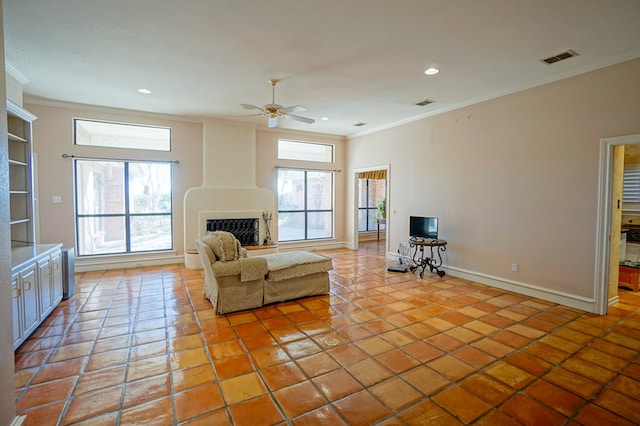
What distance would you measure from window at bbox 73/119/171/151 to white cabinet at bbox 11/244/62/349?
264 centimetres

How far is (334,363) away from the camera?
2.62 meters

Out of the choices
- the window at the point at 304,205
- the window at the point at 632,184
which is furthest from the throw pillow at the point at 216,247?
the window at the point at 632,184

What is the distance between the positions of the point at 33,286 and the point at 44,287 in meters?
0.32

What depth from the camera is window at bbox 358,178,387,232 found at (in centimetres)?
994

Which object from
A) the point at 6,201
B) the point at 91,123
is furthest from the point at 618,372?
the point at 91,123

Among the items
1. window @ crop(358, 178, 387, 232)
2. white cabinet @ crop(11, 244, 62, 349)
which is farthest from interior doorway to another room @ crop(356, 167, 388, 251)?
white cabinet @ crop(11, 244, 62, 349)

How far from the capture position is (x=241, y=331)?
3.27 metres

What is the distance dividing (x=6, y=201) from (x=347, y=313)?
3.23 m

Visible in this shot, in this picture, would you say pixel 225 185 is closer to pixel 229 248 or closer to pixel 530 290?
pixel 229 248

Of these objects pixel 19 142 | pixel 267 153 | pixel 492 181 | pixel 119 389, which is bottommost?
pixel 119 389

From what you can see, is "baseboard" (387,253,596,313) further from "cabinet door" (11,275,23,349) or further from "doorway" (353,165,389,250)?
"cabinet door" (11,275,23,349)

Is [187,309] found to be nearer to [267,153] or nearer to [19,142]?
[19,142]

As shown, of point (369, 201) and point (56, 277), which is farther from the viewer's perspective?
point (369, 201)

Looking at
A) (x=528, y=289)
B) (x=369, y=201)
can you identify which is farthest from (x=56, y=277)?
(x=369, y=201)
